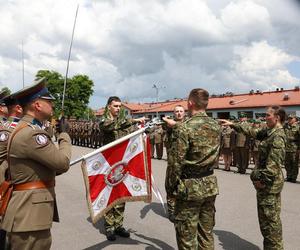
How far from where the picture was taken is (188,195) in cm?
358

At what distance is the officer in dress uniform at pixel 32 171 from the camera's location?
9.23 ft

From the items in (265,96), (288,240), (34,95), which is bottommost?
(288,240)

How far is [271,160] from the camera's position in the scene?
427cm

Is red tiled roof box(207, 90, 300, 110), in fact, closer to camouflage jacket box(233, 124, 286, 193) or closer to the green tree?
the green tree

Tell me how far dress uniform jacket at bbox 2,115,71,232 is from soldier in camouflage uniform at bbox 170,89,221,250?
1124 millimetres

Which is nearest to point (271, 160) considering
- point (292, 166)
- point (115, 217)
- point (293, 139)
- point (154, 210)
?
point (115, 217)

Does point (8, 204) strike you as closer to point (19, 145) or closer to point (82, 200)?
point (19, 145)

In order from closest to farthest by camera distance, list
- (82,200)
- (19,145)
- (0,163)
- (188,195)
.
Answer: (19,145)
(188,195)
(0,163)
(82,200)

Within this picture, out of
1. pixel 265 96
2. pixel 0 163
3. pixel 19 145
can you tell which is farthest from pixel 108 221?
pixel 265 96

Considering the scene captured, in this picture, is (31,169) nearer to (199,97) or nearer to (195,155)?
(195,155)

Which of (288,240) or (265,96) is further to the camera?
(265,96)

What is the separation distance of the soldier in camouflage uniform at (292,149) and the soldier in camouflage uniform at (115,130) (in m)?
6.96

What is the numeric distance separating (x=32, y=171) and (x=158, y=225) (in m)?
3.44

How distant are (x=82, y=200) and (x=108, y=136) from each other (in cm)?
280
